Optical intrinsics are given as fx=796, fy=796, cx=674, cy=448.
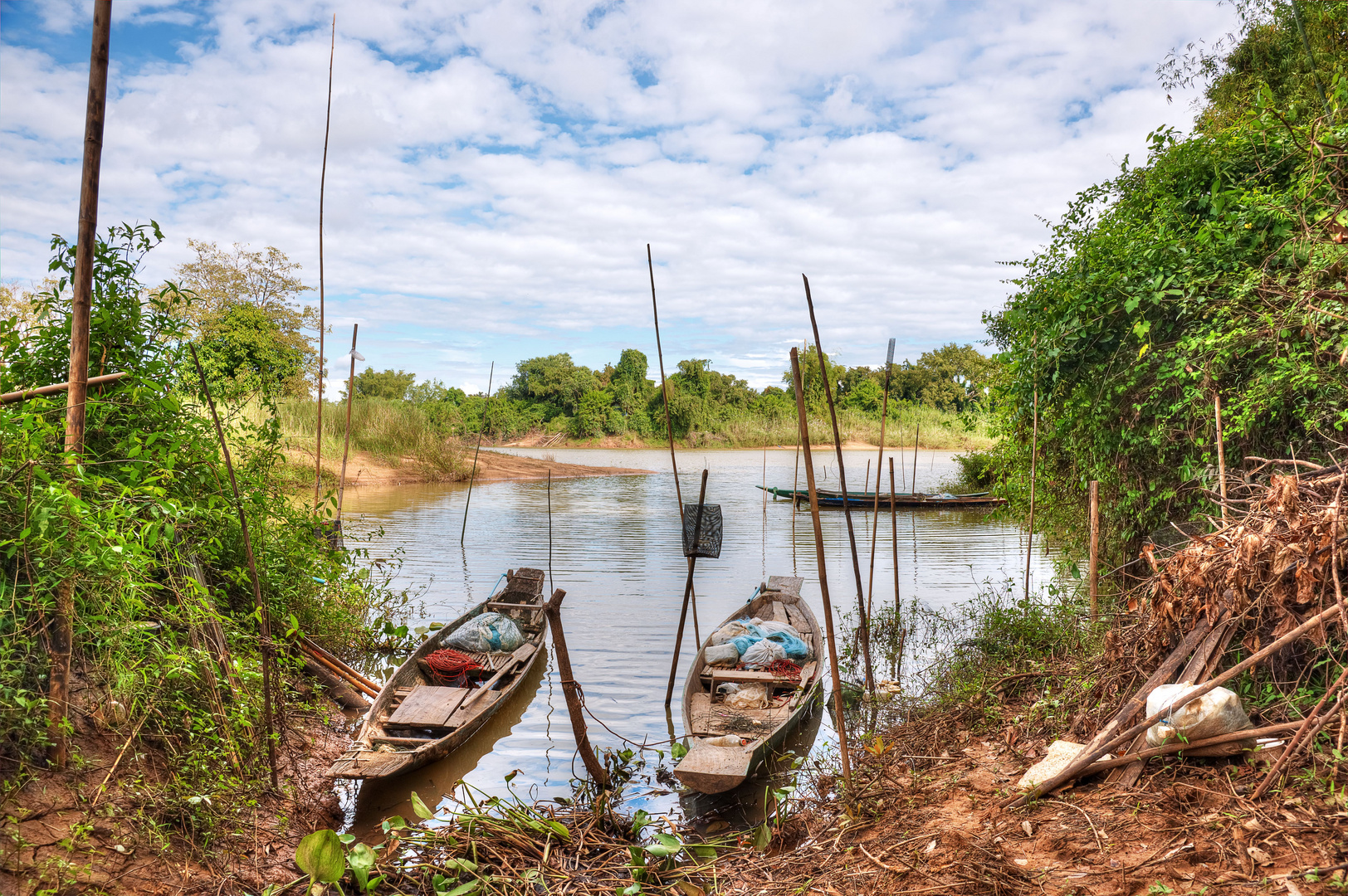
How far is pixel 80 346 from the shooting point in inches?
143

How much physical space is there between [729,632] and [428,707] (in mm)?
2829

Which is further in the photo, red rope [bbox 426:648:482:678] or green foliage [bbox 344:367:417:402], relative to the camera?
green foliage [bbox 344:367:417:402]

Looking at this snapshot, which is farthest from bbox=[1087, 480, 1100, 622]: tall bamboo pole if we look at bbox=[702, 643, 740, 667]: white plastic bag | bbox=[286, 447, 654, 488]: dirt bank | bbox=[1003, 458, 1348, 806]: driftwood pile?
bbox=[286, 447, 654, 488]: dirt bank

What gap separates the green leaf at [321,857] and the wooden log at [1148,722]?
2973mm

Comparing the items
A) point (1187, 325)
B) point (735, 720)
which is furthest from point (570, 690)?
point (1187, 325)

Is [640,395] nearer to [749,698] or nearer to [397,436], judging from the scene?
[397,436]

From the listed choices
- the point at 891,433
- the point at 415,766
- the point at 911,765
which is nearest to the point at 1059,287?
the point at 911,765

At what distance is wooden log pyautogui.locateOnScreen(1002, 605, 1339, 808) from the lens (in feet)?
10.3

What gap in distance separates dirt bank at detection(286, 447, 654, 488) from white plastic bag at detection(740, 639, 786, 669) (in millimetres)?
11486

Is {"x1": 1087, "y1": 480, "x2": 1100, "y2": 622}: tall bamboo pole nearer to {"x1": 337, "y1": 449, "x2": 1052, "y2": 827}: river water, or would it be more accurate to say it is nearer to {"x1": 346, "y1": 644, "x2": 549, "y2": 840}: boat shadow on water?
{"x1": 337, "y1": 449, "x2": 1052, "y2": 827}: river water

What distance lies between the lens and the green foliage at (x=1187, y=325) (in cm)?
459

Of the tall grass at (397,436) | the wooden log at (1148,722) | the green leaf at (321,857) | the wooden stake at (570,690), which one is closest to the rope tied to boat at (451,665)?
the wooden stake at (570,690)

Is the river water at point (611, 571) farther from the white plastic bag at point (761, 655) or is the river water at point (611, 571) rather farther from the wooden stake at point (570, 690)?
the white plastic bag at point (761, 655)

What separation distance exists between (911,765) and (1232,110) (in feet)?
32.4
